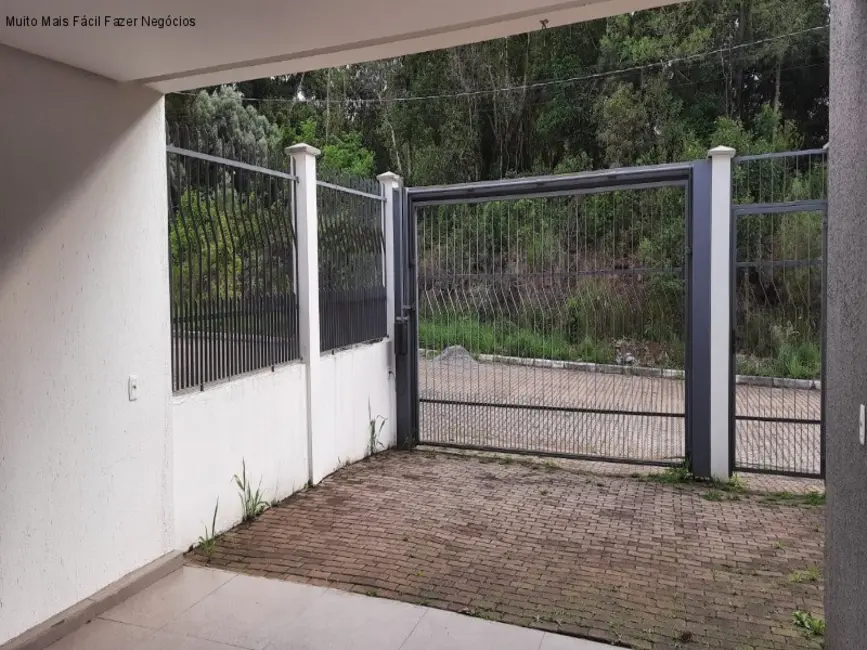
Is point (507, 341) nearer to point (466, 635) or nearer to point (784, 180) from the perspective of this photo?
point (784, 180)

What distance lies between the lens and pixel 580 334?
600 cm

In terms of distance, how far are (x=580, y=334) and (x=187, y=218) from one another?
12.0 ft

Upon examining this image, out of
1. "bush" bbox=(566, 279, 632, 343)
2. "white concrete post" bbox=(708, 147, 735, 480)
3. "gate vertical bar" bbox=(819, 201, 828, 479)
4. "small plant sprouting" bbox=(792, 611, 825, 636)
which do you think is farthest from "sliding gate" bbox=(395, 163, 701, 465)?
"small plant sprouting" bbox=(792, 611, 825, 636)

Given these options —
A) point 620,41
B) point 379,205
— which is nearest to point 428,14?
point 379,205

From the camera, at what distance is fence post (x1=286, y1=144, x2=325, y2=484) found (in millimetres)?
5027

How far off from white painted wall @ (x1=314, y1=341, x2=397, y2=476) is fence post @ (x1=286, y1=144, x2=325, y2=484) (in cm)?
11

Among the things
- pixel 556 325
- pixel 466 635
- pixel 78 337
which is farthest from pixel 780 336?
pixel 78 337

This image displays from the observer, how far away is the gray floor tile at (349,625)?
2.79 meters

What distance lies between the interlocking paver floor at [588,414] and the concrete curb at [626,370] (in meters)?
0.04

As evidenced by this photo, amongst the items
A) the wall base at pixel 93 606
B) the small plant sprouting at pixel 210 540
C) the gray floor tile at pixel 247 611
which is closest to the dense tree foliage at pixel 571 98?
the small plant sprouting at pixel 210 540

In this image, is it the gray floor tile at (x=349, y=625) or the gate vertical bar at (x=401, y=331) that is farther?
the gate vertical bar at (x=401, y=331)

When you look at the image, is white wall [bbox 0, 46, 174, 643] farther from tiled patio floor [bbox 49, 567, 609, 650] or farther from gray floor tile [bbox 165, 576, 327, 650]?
gray floor tile [bbox 165, 576, 327, 650]

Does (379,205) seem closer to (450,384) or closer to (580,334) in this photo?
(450,384)

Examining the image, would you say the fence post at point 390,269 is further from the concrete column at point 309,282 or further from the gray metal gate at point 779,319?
the gray metal gate at point 779,319
